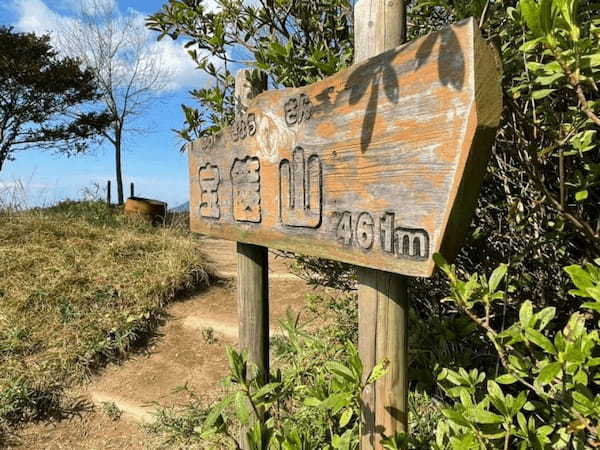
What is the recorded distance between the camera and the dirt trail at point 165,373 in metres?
2.48

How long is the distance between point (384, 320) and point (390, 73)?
0.61 m

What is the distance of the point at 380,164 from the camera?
908 millimetres

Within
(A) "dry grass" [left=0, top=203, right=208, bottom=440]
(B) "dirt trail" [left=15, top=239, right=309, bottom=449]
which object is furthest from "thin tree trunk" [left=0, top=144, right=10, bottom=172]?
(B) "dirt trail" [left=15, top=239, right=309, bottom=449]

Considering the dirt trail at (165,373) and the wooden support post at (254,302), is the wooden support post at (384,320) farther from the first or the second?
the dirt trail at (165,373)

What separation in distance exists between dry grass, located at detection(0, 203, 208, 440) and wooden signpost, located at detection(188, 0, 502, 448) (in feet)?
7.50

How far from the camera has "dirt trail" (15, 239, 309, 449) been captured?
248cm

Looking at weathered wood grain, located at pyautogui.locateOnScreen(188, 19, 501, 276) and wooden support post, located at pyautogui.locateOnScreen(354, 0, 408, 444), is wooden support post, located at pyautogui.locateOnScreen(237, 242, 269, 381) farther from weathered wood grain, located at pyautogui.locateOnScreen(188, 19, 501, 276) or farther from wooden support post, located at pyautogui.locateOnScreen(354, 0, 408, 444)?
wooden support post, located at pyautogui.locateOnScreen(354, 0, 408, 444)

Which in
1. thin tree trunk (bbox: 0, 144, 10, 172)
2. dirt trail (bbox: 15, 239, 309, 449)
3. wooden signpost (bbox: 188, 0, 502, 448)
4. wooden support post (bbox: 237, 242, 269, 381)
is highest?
thin tree trunk (bbox: 0, 144, 10, 172)

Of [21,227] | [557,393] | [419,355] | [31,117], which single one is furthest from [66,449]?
[31,117]

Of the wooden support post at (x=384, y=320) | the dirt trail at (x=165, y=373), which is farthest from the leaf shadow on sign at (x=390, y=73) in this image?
the dirt trail at (x=165, y=373)

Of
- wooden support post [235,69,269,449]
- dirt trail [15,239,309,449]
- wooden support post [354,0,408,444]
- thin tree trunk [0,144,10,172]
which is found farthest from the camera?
thin tree trunk [0,144,10,172]

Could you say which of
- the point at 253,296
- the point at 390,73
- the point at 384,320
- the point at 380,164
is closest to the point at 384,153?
the point at 380,164

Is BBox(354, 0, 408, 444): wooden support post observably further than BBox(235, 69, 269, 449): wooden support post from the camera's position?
No

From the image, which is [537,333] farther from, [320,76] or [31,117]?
[31,117]
